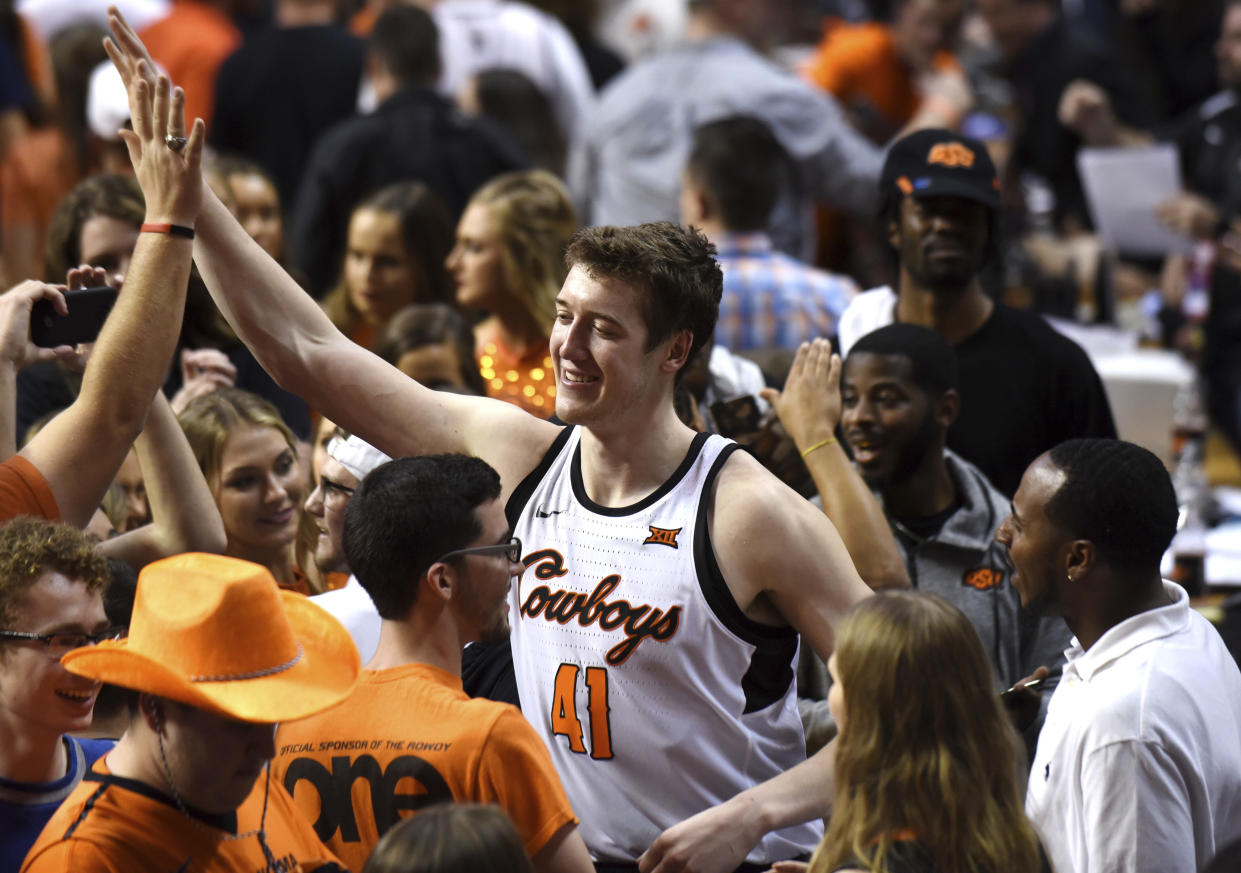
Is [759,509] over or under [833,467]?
over

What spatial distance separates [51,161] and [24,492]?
477 centimetres

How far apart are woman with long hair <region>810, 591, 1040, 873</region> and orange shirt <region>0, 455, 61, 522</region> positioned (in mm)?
1649

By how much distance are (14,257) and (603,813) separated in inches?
208

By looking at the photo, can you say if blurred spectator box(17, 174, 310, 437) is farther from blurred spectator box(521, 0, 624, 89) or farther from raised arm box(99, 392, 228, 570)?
blurred spectator box(521, 0, 624, 89)

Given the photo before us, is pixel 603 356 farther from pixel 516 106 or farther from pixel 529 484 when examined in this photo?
pixel 516 106

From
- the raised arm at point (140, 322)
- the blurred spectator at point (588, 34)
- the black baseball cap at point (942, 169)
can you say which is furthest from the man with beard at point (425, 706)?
the blurred spectator at point (588, 34)

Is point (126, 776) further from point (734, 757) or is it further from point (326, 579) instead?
point (326, 579)

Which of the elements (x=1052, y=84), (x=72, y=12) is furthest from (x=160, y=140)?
(x=1052, y=84)

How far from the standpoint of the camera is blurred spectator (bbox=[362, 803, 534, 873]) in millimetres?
2137

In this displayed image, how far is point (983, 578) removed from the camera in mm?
3889

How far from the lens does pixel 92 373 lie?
3.17 metres

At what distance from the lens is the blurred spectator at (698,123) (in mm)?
7570

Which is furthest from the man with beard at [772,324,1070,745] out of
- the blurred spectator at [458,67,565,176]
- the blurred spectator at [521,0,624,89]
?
the blurred spectator at [521,0,624,89]

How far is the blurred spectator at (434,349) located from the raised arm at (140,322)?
70.9 inches
